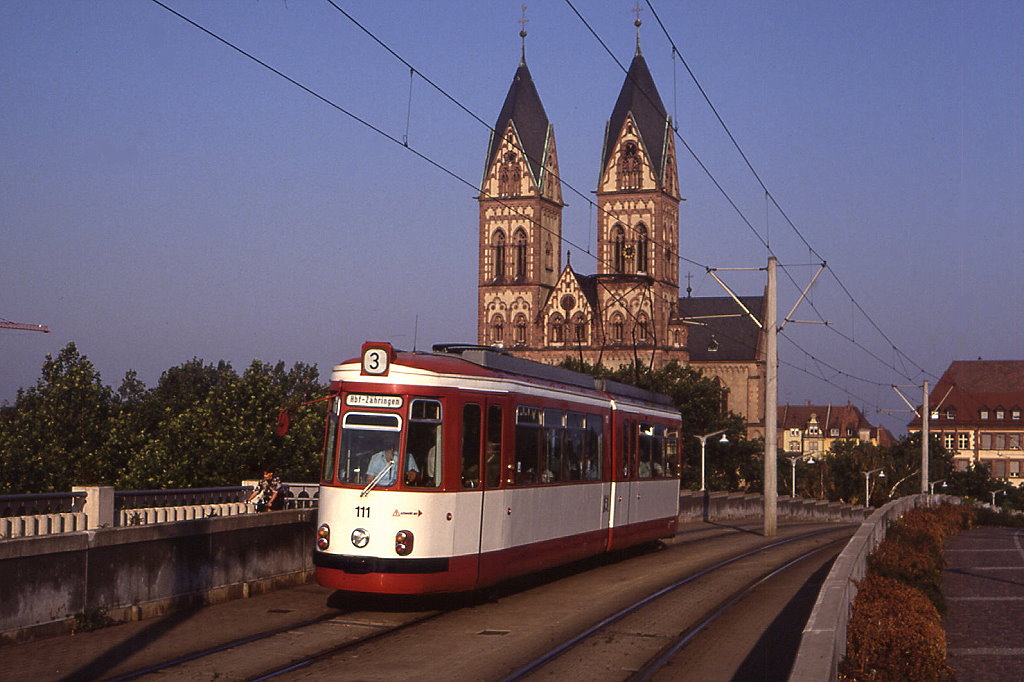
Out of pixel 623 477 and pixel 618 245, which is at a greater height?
pixel 618 245

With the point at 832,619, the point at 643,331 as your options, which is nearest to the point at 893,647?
the point at 832,619

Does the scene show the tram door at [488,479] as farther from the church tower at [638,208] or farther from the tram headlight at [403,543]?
the church tower at [638,208]

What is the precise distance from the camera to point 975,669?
13.9 m

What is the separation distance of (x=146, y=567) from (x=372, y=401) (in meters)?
3.22

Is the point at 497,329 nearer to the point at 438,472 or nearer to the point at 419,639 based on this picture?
the point at 438,472

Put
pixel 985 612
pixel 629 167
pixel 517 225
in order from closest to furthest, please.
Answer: pixel 985 612 → pixel 629 167 → pixel 517 225

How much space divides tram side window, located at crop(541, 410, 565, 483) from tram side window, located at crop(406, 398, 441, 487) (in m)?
3.09

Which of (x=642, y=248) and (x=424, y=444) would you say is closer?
(x=424, y=444)

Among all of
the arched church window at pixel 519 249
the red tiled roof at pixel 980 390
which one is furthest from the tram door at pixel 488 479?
the red tiled roof at pixel 980 390

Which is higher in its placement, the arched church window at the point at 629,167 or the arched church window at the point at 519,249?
the arched church window at the point at 629,167

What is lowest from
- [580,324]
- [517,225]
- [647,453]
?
[647,453]

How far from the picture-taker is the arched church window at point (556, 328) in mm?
122750

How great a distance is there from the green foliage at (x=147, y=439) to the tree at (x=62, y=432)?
0.04m

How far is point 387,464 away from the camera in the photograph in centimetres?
1541
